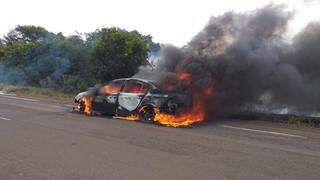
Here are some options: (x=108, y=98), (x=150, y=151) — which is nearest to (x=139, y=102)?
(x=108, y=98)

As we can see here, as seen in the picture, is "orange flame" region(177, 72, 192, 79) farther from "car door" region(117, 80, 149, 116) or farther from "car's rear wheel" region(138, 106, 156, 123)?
"car's rear wheel" region(138, 106, 156, 123)

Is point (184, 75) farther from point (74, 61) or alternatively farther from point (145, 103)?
point (74, 61)

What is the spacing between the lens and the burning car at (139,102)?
44.9 ft

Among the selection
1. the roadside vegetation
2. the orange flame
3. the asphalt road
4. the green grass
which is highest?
the roadside vegetation

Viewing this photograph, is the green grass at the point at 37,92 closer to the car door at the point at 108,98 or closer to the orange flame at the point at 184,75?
the car door at the point at 108,98

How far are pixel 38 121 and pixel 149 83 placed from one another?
12.3 feet

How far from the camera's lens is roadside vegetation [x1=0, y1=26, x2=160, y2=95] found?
84.8ft

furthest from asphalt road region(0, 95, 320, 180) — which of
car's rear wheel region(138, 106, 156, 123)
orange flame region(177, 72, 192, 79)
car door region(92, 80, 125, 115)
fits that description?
orange flame region(177, 72, 192, 79)

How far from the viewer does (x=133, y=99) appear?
14.2 m

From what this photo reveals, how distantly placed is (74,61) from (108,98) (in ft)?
62.5

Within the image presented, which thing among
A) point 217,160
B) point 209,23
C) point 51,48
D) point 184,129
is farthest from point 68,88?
point 217,160

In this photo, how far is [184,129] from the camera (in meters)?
12.7

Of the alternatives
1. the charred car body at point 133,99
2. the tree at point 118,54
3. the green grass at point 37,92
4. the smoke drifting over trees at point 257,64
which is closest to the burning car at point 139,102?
the charred car body at point 133,99

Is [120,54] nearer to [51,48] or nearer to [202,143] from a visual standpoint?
[51,48]
